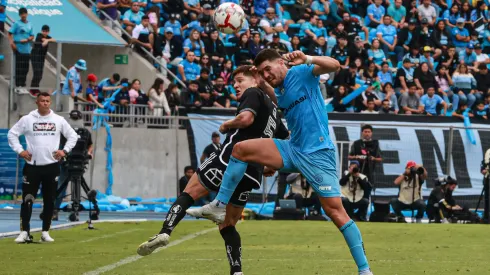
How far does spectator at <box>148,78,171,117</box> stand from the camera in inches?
1086

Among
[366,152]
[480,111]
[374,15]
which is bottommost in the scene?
[366,152]

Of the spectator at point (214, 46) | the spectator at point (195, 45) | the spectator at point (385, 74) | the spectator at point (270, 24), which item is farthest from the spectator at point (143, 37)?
the spectator at point (385, 74)

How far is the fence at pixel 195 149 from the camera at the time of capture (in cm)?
2669

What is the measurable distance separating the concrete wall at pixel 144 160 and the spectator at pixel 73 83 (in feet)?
4.09

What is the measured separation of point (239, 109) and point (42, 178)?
6.58 meters

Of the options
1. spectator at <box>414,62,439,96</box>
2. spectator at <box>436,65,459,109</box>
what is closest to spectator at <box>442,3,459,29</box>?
spectator at <box>436,65,459,109</box>

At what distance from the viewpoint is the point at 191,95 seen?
2820 cm

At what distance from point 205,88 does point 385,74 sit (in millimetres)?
6414

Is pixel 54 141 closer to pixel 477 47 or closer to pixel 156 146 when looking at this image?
pixel 156 146

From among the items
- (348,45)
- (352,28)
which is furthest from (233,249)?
(352,28)

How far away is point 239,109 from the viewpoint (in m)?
10.6

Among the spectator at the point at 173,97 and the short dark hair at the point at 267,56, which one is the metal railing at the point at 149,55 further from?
the short dark hair at the point at 267,56

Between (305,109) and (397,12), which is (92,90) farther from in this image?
(305,109)

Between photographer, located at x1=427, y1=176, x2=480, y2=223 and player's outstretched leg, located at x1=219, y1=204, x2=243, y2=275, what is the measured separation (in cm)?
1406
